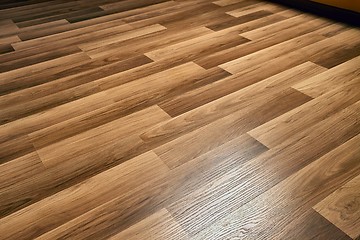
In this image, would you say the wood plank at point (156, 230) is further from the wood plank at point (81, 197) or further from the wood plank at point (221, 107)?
the wood plank at point (221, 107)

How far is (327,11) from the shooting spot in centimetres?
222

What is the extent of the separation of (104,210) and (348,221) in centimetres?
70

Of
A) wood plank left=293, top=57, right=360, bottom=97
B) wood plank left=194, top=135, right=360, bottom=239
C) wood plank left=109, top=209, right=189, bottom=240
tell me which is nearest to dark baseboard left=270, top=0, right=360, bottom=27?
wood plank left=293, top=57, right=360, bottom=97

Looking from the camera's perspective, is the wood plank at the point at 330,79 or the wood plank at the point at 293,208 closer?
the wood plank at the point at 293,208

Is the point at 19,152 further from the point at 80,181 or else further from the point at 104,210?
the point at 104,210

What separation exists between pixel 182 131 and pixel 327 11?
5.17 ft

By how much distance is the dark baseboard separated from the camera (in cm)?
209

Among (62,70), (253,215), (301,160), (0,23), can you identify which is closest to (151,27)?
(62,70)

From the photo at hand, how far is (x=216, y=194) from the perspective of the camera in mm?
1012

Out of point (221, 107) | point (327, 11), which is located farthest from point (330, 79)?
point (327, 11)

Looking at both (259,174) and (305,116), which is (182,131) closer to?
(259,174)

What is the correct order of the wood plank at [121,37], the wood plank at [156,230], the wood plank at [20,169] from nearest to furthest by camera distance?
the wood plank at [156,230]
the wood plank at [20,169]
the wood plank at [121,37]

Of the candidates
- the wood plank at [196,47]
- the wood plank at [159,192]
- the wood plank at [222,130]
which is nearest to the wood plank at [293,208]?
the wood plank at [159,192]

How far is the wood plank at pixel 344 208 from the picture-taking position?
2.99 feet
